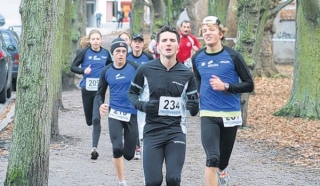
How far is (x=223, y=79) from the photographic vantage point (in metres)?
9.04

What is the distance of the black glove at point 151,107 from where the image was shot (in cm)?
789

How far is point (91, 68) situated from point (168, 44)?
5481 millimetres

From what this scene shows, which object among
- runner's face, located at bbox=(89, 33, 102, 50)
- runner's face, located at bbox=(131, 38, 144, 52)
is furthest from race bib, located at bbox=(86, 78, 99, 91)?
runner's face, located at bbox=(131, 38, 144, 52)

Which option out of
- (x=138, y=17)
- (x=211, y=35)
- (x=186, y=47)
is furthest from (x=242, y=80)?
(x=138, y=17)

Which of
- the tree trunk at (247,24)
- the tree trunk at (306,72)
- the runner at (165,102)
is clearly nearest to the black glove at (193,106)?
the runner at (165,102)

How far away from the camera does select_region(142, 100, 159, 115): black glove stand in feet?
25.9

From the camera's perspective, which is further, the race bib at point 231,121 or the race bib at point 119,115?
the race bib at point 119,115

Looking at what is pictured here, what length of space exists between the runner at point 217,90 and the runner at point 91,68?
3.80 m

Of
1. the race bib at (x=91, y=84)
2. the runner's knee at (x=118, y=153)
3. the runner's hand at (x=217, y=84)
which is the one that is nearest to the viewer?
the runner's hand at (x=217, y=84)

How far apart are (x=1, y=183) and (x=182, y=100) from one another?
2.95 meters

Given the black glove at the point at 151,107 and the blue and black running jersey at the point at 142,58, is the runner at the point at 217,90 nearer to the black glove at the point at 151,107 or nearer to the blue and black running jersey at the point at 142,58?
the black glove at the point at 151,107

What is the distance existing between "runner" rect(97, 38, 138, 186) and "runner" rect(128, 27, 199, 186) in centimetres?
236

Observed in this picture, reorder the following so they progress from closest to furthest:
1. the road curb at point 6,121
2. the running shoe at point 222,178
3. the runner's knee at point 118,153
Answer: the running shoe at point 222,178 < the runner's knee at point 118,153 < the road curb at point 6,121

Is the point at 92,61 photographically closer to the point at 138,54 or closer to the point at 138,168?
the point at 138,54
